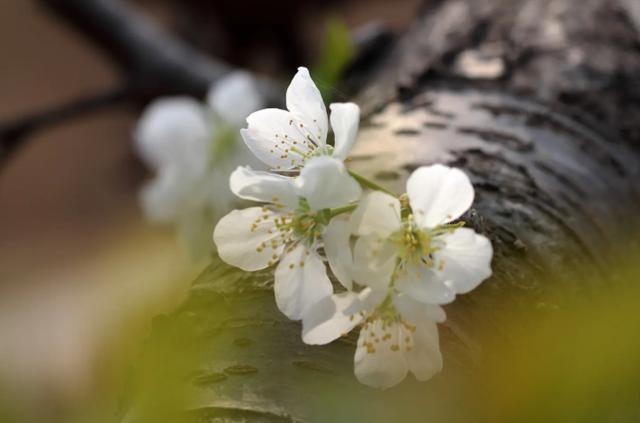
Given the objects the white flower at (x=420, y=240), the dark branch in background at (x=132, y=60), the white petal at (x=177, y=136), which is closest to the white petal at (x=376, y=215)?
the white flower at (x=420, y=240)

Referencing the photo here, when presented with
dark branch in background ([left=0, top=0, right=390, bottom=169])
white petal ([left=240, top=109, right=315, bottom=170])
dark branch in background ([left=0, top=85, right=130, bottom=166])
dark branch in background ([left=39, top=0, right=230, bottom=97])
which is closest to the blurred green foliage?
dark branch in background ([left=0, top=0, right=390, bottom=169])

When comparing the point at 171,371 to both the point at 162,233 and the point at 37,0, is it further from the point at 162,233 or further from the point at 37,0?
the point at 162,233

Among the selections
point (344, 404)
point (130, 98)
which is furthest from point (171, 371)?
point (130, 98)

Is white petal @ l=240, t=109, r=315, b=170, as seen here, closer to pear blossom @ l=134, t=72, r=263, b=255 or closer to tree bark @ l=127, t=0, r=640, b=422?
tree bark @ l=127, t=0, r=640, b=422

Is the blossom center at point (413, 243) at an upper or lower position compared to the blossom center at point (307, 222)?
lower

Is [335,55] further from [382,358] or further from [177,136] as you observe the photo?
[382,358]

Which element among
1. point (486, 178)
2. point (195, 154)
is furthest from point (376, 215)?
point (195, 154)

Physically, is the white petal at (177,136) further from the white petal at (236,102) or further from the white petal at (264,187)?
the white petal at (264,187)
